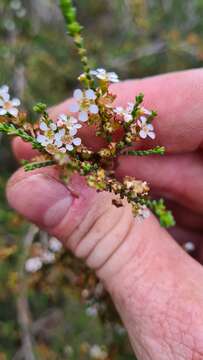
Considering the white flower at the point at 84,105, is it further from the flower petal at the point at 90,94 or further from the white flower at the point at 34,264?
the white flower at the point at 34,264

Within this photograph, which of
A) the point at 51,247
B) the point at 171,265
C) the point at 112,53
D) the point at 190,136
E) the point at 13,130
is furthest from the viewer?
the point at 112,53

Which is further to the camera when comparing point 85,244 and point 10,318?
point 10,318

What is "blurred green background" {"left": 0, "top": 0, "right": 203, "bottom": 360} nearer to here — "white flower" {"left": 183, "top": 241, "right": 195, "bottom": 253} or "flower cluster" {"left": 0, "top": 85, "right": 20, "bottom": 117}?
"white flower" {"left": 183, "top": 241, "right": 195, "bottom": 253}

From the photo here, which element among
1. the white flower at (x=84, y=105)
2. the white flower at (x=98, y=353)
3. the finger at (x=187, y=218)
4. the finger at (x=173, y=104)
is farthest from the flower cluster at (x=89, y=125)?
the white flower at (x=98, y=353)

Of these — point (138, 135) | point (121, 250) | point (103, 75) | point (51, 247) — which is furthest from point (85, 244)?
point (103, 75)

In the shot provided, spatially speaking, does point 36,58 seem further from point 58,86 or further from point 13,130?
point 13,130

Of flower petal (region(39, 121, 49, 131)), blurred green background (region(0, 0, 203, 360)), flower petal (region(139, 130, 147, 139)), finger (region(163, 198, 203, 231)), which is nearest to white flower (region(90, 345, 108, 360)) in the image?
blurred green background (region(0, 0, 203, 360))

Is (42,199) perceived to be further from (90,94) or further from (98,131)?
(90,94)
